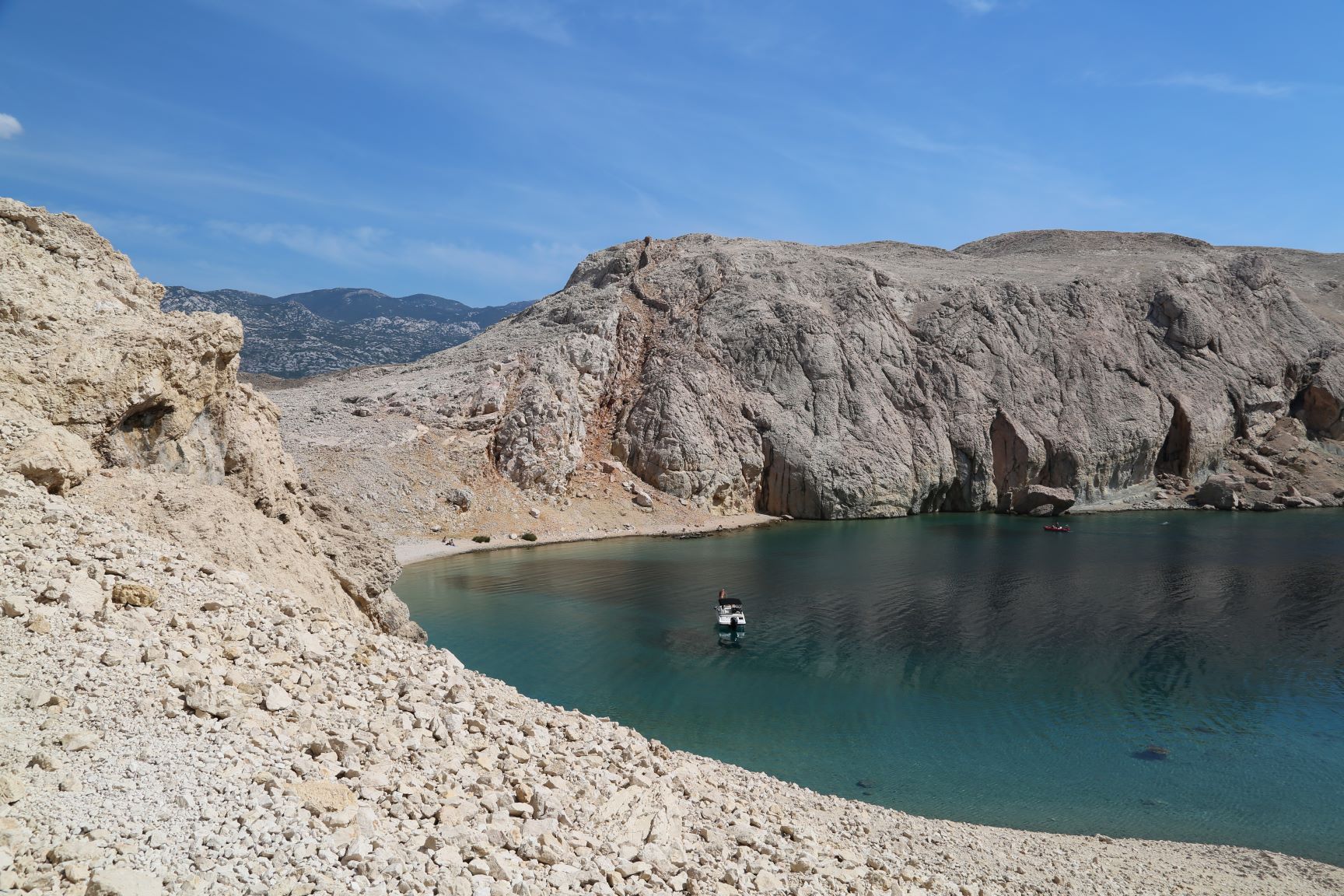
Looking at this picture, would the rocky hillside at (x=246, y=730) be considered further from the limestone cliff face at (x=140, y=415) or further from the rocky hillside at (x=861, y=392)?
the rocky hillside at (x=861, y=392)

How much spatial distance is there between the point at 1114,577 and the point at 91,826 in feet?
158

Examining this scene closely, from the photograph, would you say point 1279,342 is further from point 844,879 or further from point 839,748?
point 844,879

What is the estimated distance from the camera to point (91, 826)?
634cm

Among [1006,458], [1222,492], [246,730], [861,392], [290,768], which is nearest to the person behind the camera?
[290,768]

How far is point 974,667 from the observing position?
2944cm

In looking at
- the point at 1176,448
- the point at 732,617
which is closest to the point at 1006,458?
the point at 1176,448

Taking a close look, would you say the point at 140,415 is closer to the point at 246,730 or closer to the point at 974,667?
the point at 246,730

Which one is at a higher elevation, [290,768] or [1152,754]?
[290,768]

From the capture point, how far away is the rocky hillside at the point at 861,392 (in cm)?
6306

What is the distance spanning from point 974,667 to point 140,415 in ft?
84.2

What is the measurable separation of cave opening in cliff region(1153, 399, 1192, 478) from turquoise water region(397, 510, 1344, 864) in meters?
27.2

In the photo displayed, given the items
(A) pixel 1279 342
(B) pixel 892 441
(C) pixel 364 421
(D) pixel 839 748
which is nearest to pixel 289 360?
(C) pixel 364 421

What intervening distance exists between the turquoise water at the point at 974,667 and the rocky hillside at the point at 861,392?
1249cm

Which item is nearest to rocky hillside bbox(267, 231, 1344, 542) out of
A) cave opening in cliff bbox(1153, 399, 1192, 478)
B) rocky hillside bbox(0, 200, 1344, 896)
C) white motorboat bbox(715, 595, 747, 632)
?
cave opening in cliff bbox(1153, 399, 1192, 478)
